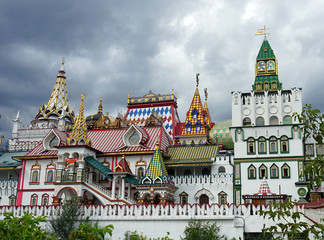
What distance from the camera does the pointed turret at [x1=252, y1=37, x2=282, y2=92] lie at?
38.5 metres

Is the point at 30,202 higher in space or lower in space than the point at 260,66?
lower

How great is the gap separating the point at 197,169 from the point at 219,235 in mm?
13632

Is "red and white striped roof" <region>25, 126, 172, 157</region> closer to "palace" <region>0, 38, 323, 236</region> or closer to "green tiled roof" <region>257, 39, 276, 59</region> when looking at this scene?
"palace" <region>0, 38, 323, 236</region>

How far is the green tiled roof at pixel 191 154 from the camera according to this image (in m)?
36.2

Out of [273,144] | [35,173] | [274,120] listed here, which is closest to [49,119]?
[35,173]

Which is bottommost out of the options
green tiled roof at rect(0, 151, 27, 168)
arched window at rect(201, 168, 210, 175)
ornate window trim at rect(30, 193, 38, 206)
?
ornate window trim at rect(30, 193, 38, 206)

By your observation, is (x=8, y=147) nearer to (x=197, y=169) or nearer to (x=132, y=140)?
(x=132, y=140)

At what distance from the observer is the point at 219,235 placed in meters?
23.7

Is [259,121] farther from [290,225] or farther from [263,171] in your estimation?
[290,225]

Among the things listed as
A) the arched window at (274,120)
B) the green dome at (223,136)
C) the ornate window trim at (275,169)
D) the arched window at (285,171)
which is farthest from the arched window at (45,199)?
the arched window at (274,120)

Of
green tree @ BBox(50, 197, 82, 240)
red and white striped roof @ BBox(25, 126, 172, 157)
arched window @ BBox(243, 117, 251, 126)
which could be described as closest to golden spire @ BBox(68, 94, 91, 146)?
red and white striped roof @ BBox(25, 126, 172, 157)

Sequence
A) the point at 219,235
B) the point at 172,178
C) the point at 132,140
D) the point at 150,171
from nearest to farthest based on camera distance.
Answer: the point at 219,235
the point at 150,171
the point at 172,178
the point at 132,140

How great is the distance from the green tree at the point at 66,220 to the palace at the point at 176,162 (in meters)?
6.26

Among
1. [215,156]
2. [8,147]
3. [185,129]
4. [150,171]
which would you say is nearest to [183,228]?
[150,171]
